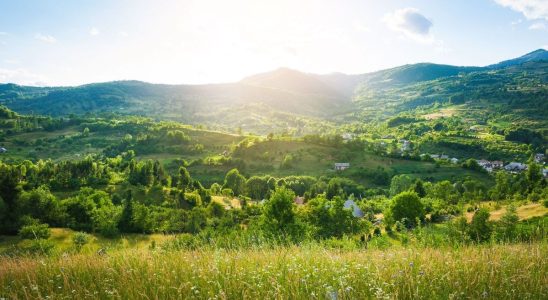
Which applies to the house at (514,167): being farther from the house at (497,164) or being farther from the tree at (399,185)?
the tree at (399,185)

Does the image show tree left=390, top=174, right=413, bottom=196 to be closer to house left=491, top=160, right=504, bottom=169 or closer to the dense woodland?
the dense woodland

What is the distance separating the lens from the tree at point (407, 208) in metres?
69.1

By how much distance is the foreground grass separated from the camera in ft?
19.5

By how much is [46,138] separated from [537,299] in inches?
9230

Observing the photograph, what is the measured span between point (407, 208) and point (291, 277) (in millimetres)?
68500

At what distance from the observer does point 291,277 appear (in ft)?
21.6

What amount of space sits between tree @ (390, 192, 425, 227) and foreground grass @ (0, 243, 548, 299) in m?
64.6

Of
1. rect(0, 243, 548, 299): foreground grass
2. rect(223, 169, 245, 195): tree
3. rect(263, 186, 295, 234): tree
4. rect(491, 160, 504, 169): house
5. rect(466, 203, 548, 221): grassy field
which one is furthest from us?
rect(491, 160, 504, 169): house

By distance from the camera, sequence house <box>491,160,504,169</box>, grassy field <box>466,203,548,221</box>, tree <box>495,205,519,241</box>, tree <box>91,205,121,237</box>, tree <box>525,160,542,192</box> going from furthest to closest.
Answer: house <box>491,160,504,169</box> → tree <box>525,160,542,192</box> → tree <box>91,205,121,237</box> → grassy field <box>466,203,548,221</box> → tree <box>495,205,519,241</box>

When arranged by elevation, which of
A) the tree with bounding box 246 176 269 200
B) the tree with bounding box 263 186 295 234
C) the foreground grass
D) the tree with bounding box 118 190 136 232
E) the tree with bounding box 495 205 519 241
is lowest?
the tree with bounding box 246 176 269 200

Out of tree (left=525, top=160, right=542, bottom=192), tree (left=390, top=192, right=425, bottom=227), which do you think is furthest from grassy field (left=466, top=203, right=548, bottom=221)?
tree (left=525, top=160, right=542, bottom=192)

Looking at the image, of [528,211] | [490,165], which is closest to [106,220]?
[528,211]

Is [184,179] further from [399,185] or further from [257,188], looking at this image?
[399,185]

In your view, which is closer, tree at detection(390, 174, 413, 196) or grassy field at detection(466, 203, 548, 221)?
grassy field at detection(466, 203, 548, 221)
